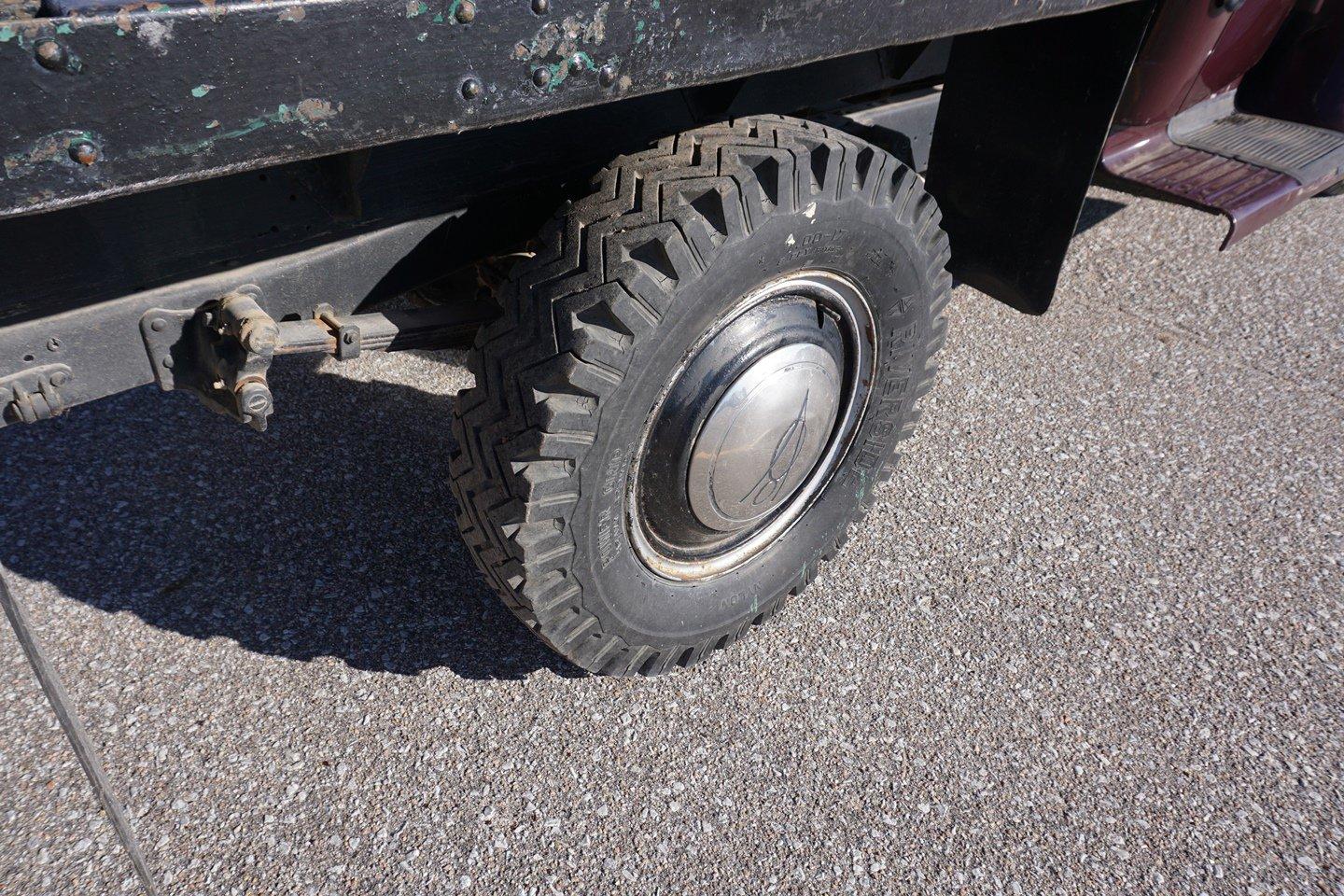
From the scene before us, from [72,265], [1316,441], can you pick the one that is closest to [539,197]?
[72,265]

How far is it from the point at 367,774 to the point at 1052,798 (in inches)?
58.5

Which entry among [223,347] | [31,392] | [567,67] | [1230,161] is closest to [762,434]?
[567,67]

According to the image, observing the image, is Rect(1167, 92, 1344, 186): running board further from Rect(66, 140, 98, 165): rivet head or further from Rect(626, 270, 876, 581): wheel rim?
Rect(66, 140, 98, 165): rivet head

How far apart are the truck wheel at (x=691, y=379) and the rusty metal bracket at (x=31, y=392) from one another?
2.25 feet

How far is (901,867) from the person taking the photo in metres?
2.03

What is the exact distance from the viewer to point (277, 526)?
8.84ft

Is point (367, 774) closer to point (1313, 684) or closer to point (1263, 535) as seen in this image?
Answer: point (1313, 684)

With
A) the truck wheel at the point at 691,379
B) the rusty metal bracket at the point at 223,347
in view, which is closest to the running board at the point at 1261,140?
the truck wheel at the point at 691,379

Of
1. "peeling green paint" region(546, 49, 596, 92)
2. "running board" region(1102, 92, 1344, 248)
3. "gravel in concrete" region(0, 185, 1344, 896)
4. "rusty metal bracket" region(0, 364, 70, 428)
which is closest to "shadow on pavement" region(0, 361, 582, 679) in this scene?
"gravel in concrete" region(0, 185, 1344, 896)

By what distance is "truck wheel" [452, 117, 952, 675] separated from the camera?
1.76 meters

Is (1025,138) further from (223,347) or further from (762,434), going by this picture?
(223,347)

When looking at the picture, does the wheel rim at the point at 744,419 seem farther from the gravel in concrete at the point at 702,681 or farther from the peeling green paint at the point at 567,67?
the peeling green paint at the point at 567,67

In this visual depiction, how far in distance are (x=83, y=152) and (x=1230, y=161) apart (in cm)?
327

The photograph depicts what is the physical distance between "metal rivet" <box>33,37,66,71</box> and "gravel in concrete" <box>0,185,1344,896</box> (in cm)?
152
